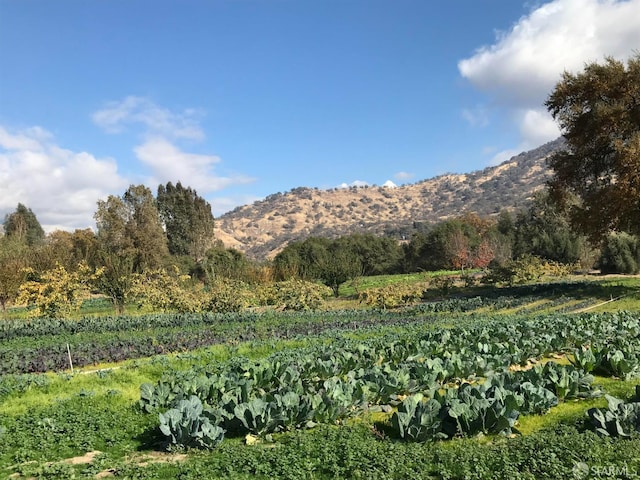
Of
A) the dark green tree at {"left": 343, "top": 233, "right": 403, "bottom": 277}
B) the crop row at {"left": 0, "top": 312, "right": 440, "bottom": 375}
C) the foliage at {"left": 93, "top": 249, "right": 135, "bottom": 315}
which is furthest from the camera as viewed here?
the dark green tree at {"left": 343, "top": 233, "right": 403, "bottom": 277}

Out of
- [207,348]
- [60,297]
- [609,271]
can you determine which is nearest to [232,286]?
[60,297]

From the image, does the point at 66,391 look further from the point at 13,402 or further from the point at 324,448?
the point at 324,448

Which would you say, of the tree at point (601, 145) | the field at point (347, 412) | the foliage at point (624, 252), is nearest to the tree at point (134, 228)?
the field at point (347, 412)

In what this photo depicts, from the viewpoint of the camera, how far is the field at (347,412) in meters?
5.64

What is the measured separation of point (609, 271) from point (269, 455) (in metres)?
47.2

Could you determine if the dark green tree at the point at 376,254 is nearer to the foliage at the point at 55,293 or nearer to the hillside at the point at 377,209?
the hillside at the point at 377,209

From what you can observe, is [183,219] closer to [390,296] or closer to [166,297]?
[166,297]

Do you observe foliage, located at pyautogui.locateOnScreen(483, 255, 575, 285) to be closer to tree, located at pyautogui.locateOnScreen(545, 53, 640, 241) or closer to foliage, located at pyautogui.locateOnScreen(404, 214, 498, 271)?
tree, located at pyautogui.locateOnScreen(545, 53, 640, 241)

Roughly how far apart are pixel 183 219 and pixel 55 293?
43.0 metres

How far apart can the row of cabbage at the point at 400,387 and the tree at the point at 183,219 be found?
5683 centimetres

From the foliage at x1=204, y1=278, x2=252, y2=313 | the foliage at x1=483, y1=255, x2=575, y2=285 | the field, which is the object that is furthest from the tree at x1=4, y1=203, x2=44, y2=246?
the field

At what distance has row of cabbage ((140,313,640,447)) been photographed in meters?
6.82

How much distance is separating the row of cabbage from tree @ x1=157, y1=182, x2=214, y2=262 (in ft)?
186

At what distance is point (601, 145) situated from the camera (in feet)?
83.4
